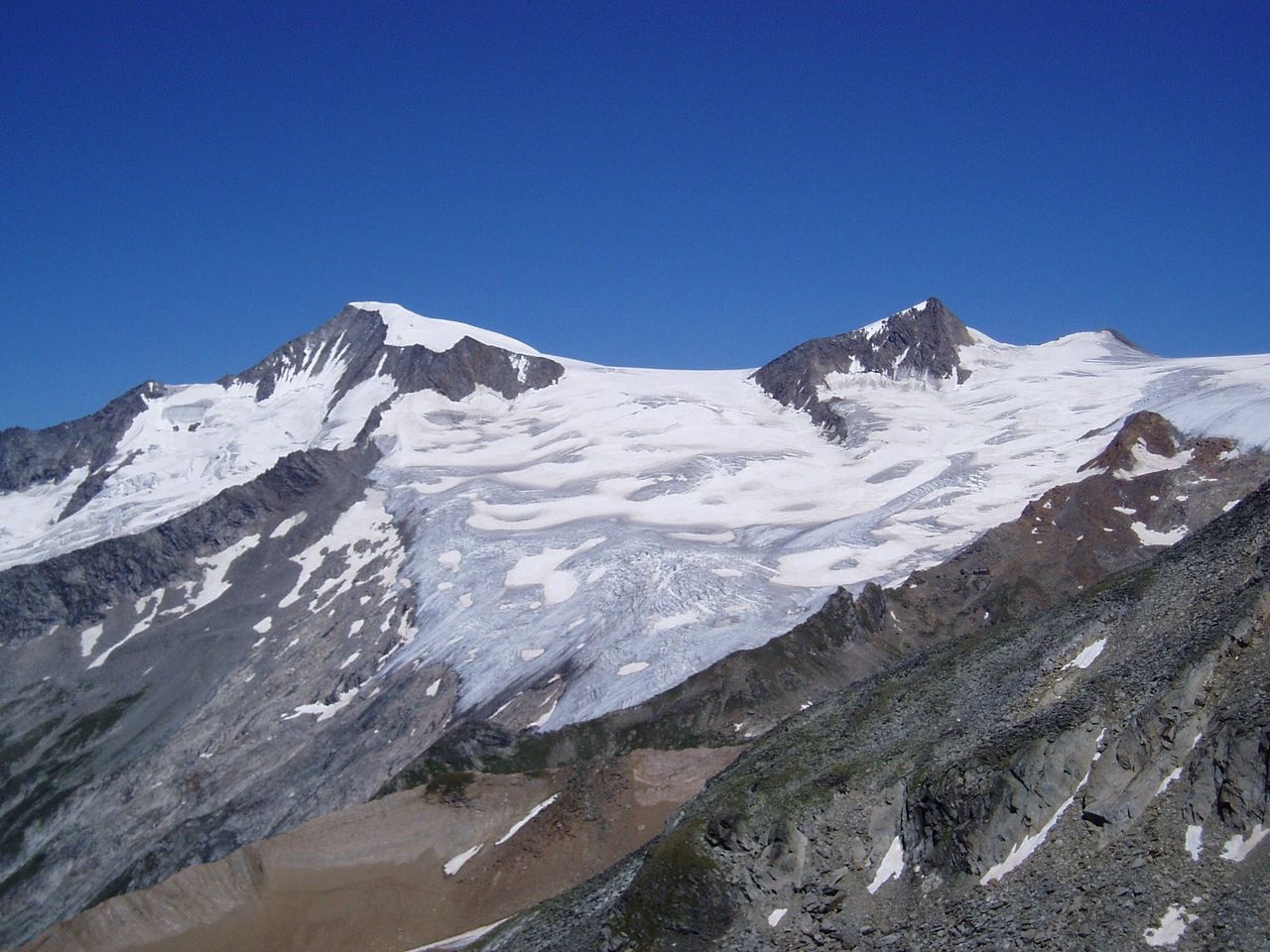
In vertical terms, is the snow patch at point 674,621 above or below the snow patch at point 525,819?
above

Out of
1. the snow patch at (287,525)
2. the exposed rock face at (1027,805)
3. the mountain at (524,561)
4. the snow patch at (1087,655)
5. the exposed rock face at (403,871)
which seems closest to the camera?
the exposed rock face at (1027,805)

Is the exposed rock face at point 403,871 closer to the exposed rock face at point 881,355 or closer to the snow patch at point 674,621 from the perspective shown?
the snow patch at point 674,621

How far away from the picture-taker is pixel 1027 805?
30.1 m

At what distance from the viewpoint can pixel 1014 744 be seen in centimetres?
3191

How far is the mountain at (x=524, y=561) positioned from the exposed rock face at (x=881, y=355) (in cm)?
57

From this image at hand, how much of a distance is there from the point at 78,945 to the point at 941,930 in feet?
128

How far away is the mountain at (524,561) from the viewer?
89438 millimetres

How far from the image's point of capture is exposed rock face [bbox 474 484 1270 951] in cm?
2670

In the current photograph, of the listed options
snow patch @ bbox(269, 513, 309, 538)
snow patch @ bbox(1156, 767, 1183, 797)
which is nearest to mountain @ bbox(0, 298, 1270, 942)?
snow patch @ bbox(269, 513, 309, 538)

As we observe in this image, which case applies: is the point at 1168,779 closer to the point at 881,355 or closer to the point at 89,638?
the point at 89,638

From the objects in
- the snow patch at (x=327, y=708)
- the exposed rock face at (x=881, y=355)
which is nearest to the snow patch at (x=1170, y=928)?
the snow patch at (x=327, y=708)

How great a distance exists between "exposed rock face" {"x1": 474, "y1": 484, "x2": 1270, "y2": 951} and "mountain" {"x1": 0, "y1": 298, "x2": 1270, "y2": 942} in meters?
32.4

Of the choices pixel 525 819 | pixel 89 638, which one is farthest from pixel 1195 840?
pixel 89 638

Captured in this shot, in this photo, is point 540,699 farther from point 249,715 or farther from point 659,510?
point 659,510
